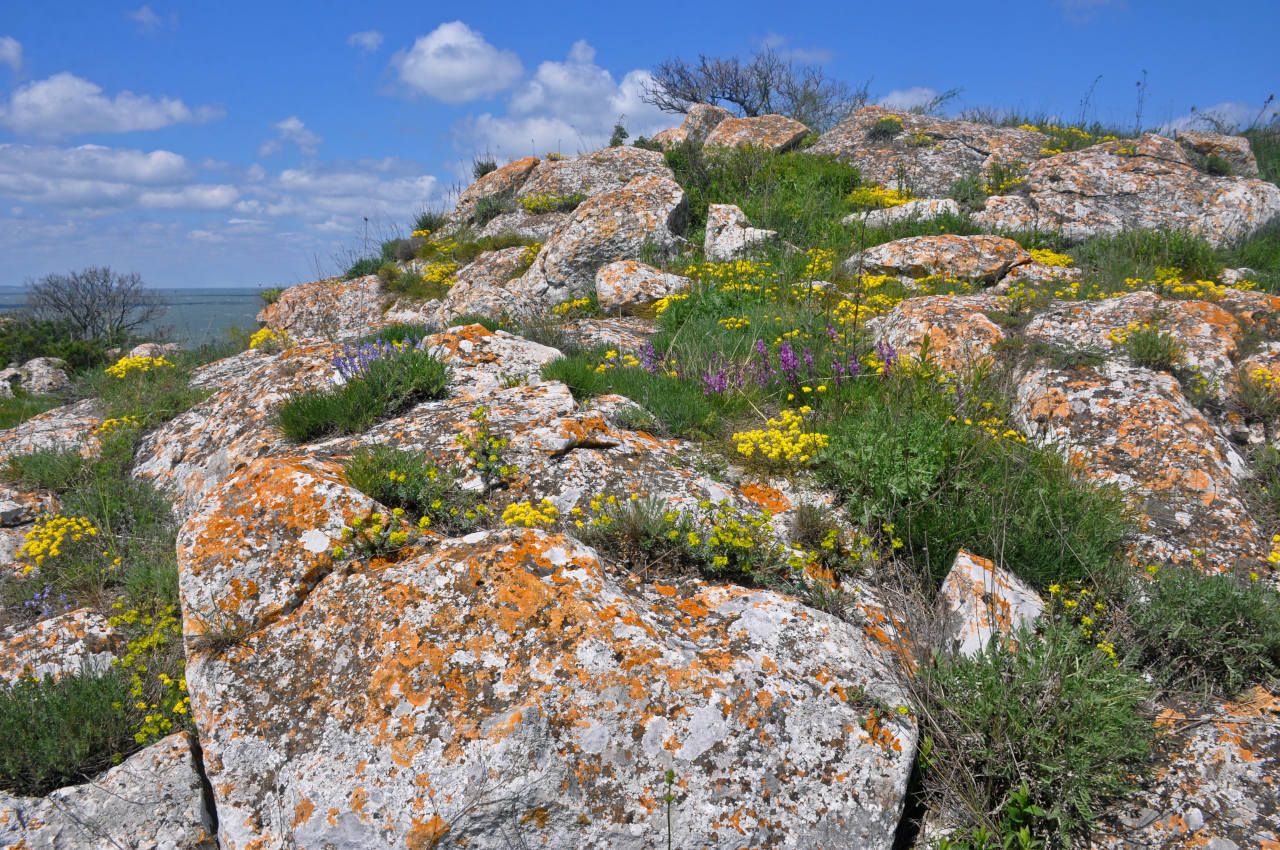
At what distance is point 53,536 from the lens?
177 inches

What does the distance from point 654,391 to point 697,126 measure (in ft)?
46.2

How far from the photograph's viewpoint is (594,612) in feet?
9.50

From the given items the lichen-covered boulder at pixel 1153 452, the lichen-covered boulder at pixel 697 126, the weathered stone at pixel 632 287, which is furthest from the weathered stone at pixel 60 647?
the lichen-covered boulder at pixel 697 126

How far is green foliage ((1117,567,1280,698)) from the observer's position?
322 cm

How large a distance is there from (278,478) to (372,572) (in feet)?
2.88

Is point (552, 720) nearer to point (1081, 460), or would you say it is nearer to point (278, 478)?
point (278, 478)

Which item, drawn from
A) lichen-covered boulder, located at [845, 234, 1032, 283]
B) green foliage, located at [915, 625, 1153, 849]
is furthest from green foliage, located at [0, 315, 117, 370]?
green foliage, located at [915, 625, 1153, 849]

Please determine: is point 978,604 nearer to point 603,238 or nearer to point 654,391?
point 654,391

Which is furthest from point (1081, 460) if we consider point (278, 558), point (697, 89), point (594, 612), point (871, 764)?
point (697, 89)

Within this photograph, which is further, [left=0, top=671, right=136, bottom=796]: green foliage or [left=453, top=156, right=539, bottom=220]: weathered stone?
[left=453, top=156, right=539, bottom=220]: weathered stone

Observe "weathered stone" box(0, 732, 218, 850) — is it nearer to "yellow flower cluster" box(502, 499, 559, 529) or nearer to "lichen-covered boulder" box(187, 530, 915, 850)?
"lichen-covered boulder" box(187, 530, 915, 850)

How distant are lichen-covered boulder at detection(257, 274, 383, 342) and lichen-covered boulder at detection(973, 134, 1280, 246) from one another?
1093cm

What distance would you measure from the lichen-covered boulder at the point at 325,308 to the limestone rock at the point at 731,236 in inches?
255

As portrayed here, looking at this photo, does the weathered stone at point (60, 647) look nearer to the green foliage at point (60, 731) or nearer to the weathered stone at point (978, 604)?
the green foliage at point (60, 731)
